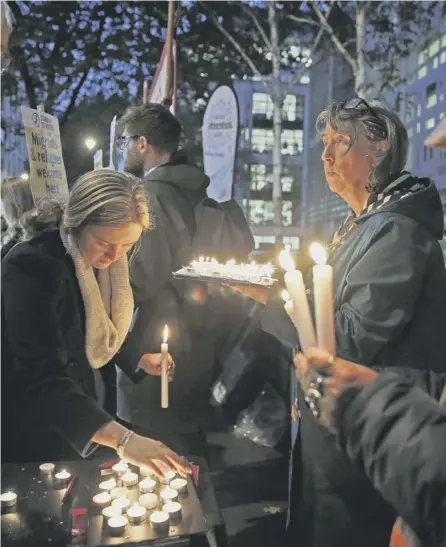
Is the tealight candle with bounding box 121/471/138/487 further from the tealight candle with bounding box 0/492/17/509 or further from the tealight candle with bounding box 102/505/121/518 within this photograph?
the tealight candle with bounding box 0/492/17/509

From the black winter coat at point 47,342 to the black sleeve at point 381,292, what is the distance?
0.69 m

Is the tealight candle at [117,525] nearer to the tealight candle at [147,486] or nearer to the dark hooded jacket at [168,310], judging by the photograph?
the tealight candle at [147,486]

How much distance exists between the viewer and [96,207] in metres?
1.41

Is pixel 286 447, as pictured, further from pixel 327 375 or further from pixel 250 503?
pixel 327 375

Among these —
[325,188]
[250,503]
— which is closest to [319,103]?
[325,188]

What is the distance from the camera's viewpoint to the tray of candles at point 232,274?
1416mm

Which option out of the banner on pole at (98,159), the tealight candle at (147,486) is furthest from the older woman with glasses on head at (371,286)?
the banner on pole at (98,159)

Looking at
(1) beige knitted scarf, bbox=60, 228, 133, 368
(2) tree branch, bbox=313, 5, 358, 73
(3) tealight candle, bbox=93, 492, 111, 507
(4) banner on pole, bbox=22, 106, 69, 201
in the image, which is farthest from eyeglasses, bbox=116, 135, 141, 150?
(3) tealight candle, bbox=93, 492, 111, 507

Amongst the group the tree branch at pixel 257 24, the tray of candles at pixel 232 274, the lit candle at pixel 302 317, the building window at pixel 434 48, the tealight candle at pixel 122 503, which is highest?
the tree branch at pixel 257 24

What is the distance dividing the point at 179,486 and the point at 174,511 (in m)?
0.11

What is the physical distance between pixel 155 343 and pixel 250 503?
1.24 metres

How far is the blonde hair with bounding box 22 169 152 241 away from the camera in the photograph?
141 cm

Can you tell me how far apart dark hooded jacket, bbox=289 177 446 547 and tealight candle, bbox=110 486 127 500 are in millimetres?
499

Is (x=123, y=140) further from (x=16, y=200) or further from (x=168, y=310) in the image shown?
(x=168, y=310)
